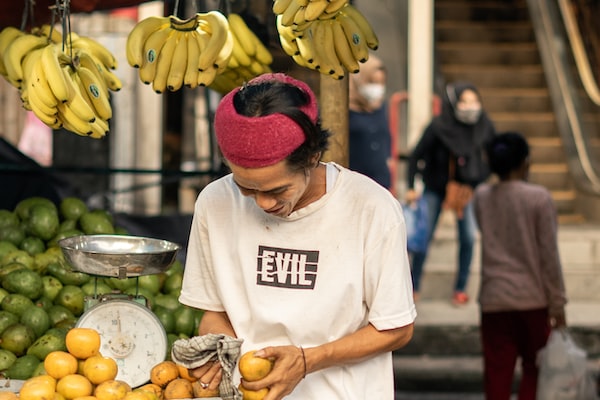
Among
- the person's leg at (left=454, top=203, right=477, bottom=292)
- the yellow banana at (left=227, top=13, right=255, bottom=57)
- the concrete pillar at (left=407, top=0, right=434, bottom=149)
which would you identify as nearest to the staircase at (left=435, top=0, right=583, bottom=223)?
the concrete pillar at (left=407, top=0, right=434, bottom=149)

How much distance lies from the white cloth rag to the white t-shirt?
0.11 m

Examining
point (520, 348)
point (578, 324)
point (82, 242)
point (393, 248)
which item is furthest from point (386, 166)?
point (393, 248)

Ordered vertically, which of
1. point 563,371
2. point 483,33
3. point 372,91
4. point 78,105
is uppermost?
point 483,33

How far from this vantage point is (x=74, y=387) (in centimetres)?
285

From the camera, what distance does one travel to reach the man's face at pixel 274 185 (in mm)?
2494

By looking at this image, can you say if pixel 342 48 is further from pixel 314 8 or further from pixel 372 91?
pixel 372 91

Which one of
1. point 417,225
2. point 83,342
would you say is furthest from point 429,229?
point 83,342

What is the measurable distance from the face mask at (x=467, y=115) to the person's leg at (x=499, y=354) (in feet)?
8.30

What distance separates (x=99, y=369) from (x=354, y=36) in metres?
1.40

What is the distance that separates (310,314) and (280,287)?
0.10 metres

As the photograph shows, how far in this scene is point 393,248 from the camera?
2668mm

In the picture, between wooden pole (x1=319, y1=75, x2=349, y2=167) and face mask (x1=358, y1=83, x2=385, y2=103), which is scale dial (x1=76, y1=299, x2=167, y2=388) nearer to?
wooden pole (x1=319, y1=75, x2=349, y2=167)

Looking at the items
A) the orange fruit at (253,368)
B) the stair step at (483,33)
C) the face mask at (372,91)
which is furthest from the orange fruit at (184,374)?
the stair step at (483,33)

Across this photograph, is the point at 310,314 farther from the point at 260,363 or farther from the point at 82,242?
the point at 82,242
